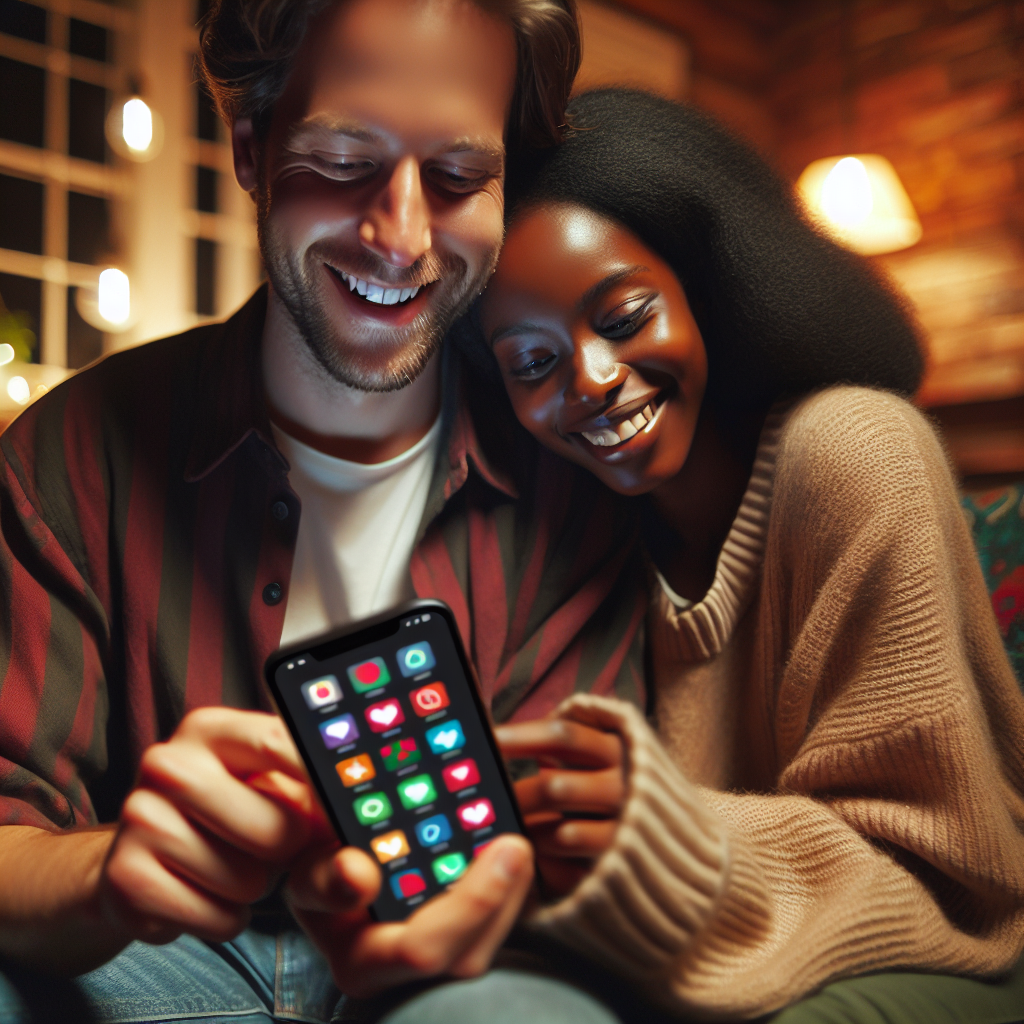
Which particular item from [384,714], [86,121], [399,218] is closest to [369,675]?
[384,714]

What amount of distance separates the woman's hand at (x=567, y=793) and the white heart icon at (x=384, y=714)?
39 millimetres

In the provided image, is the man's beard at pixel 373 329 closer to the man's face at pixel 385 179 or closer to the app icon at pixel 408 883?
the man's face at pixel 385 179

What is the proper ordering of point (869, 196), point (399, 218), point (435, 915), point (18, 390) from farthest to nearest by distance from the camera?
point (869, 196) → point (18, 390) → point (399, 218) → point (435, 915)

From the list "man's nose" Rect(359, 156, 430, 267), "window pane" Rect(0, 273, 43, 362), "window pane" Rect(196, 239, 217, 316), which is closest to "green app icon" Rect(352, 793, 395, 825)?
"man's nose" Rect(359, 156, 430, 267)

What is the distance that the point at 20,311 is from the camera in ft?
1.55

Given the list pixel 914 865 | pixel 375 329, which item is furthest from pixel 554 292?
pixel 914 865

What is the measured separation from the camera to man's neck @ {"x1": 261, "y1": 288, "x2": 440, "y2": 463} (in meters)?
0.45

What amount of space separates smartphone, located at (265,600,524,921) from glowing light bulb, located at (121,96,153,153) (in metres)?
0.42

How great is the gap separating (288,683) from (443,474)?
203 mm

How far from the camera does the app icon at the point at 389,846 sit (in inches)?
11.2

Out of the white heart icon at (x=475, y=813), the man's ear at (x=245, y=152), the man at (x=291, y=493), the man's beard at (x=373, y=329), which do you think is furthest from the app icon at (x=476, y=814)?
the man's ear at (x=245, y=152)

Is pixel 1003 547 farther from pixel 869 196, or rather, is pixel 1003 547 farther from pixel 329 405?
pixel 329 405

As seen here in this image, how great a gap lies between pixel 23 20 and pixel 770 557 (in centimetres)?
52

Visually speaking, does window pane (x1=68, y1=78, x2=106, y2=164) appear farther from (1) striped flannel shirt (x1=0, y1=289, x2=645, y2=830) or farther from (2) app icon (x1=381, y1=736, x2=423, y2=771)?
(2) app icon (x1=381, y1=736, x2=423, y2=771)
